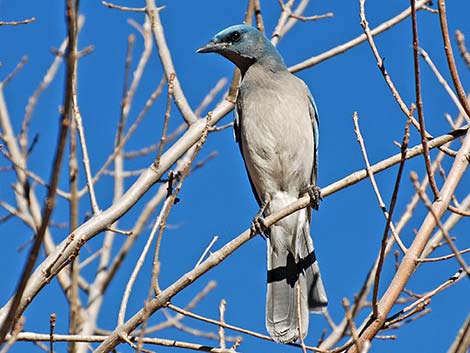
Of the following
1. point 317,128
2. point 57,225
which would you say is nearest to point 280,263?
point 317,128

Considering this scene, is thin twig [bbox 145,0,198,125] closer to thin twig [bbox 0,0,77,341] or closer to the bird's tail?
the bird's tail

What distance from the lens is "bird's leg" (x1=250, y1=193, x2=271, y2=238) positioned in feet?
14.0

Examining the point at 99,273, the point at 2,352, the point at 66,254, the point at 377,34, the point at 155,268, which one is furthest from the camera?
the point at 99,273

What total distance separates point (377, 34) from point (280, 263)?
6.11 ft

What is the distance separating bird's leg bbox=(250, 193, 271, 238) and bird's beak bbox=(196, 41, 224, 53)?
1.33 meters

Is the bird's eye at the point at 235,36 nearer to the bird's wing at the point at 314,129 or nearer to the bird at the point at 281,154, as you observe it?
the bird at the point at 281,154

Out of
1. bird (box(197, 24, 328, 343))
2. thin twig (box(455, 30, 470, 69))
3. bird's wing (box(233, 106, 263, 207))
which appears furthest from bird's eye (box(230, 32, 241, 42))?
thin twig (box(455, 30, 470, 69))

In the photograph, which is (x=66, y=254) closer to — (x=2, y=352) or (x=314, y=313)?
(x=2, y=352)

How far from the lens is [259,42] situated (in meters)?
6.29

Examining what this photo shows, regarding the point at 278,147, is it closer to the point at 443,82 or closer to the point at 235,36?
the point at 235,36

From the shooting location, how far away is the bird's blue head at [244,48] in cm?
627

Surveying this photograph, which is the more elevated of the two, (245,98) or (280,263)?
(245,98)

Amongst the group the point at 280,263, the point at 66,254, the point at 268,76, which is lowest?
the point at 66,254

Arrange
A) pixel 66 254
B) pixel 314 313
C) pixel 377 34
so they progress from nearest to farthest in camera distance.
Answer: pixel 66 254 → pixel 314 313 → pixel 377 34
